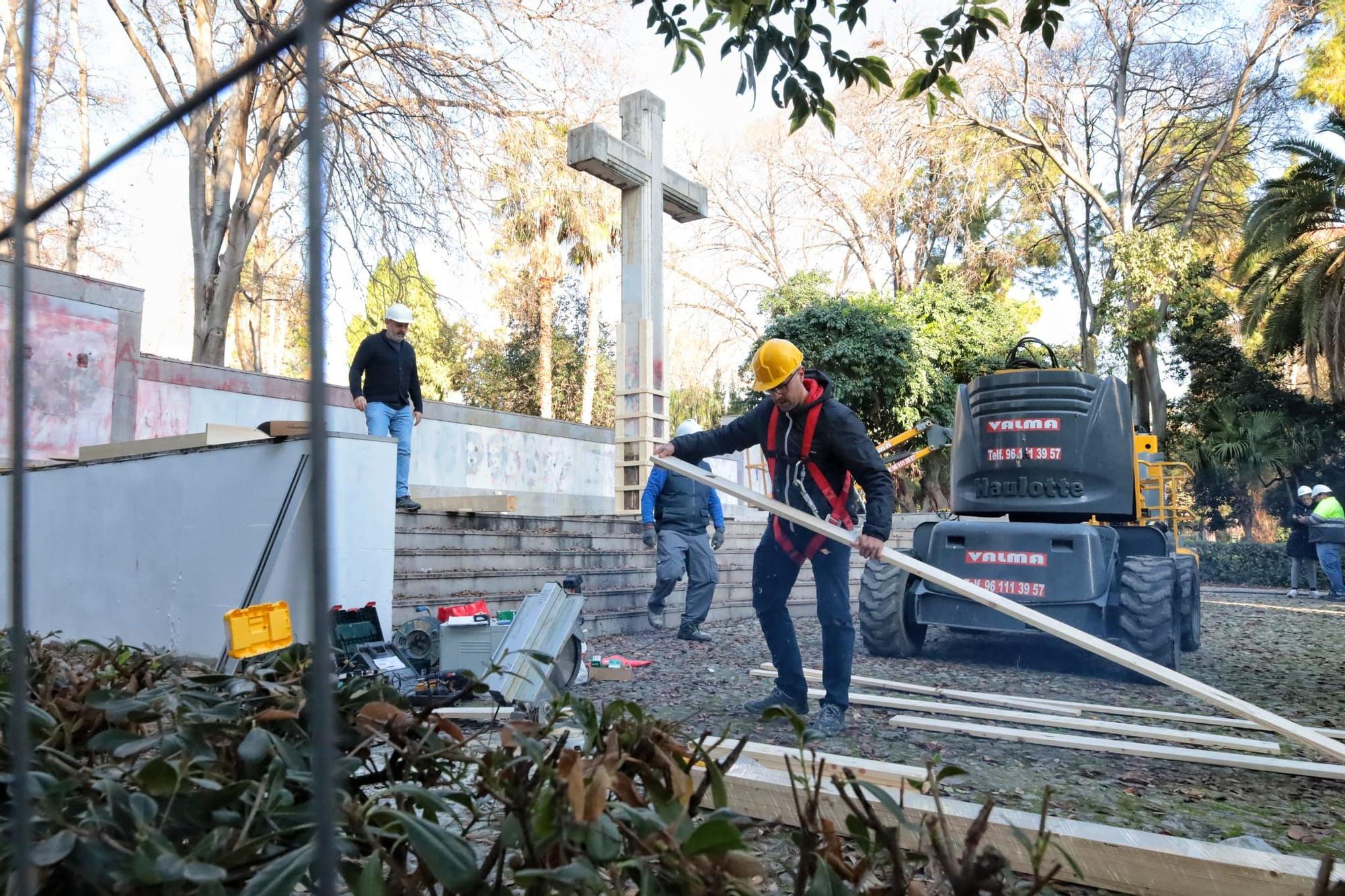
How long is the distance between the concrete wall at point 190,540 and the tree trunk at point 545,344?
68.4 ft

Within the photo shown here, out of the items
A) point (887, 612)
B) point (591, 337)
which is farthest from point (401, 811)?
point (591, 337)

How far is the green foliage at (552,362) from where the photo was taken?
3025 centimetres

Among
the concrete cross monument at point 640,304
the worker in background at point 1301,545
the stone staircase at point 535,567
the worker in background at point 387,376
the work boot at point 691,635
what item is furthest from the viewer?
the worker in background at point 1301,545

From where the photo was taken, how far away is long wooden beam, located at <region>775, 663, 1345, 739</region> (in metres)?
4.80

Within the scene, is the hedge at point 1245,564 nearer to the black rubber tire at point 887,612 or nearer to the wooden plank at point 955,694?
the black rubber tire at point 887,612

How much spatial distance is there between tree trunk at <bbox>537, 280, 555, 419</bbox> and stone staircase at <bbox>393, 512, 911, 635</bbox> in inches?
695

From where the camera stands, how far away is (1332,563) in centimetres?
1478

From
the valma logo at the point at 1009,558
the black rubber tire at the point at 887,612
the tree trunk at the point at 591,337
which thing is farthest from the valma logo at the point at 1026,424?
the tree trunk at the point at 591,337

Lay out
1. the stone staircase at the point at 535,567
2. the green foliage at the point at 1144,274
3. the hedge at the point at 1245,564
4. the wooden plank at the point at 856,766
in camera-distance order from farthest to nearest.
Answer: the green foliage at the point at 1144,274, the hedge at the point at 1245,564, the stone staircase at the point at 535,567, the wooden plank at the point at 856,766

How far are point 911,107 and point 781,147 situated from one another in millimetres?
6232

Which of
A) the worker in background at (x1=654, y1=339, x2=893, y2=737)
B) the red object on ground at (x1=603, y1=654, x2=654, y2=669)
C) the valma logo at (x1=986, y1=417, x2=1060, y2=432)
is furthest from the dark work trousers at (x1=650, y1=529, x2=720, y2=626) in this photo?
the worker in background at (x1=654, y1=339, x2=893, y2=737)

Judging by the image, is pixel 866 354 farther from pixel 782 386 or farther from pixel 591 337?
pixel 782 386

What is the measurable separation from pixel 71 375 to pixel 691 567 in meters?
6.68

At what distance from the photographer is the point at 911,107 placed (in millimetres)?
23328
